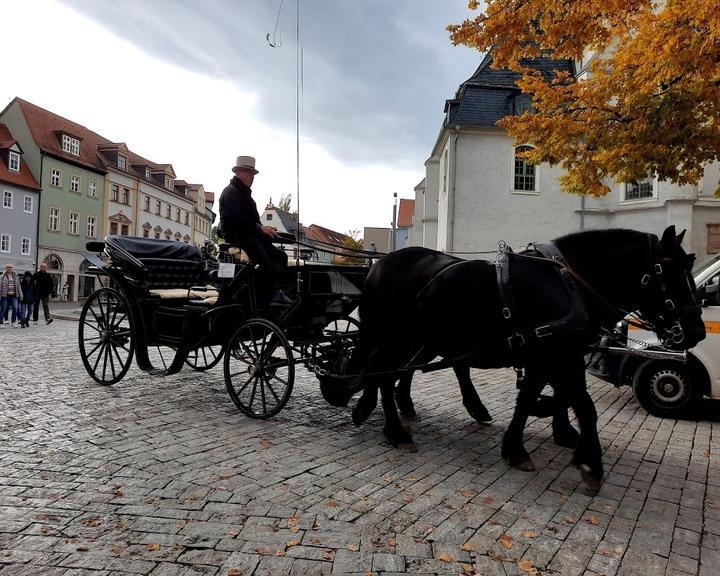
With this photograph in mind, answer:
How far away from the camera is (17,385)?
669 centimetres

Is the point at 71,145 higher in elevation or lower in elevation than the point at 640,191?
higher

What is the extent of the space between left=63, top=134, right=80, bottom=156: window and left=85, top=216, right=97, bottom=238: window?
194 inches

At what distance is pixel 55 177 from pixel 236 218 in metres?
40.3

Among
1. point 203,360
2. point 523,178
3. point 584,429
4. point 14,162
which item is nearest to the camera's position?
point 584,429

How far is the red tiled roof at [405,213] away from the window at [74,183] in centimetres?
4014

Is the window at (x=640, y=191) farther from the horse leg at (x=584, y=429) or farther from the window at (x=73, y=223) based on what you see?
the window at (x=73, y=223)

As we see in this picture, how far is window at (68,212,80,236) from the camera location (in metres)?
40.6

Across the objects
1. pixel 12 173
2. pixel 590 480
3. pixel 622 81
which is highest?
pixel 12 173

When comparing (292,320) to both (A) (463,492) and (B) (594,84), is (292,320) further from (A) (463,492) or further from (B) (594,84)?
(B) (594,84)

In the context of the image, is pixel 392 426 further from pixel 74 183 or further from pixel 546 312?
pixel 74 183

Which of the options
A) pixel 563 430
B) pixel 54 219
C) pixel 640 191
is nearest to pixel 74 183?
pixel 54 219

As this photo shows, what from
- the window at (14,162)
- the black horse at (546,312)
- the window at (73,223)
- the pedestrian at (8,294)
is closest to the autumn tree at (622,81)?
the black horse at (546,312)

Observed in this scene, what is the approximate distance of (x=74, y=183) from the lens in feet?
135

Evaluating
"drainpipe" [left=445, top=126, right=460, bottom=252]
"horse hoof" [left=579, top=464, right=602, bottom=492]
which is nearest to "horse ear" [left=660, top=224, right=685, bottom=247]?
"horse hoof" [left=579, top=464, right=602, bottom=492]
